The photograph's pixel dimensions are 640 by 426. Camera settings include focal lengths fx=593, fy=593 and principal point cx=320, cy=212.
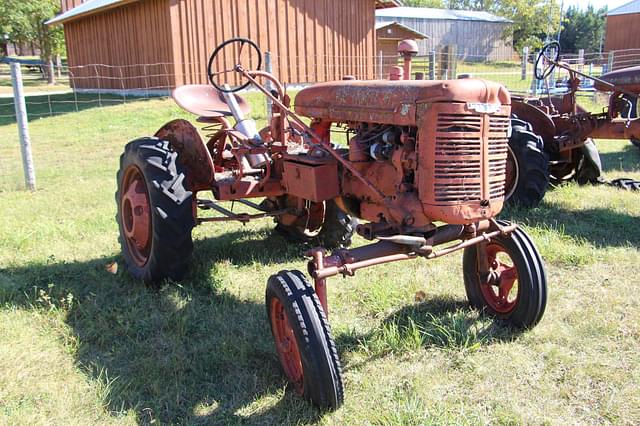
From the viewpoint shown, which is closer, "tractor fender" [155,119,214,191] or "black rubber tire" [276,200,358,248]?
"tractor fender" [155,119,214,191]

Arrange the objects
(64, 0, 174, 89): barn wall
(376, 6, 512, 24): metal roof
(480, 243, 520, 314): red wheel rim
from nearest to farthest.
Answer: (480, 243, 520, 314): red wheel rim, (64, 0, 174, 89): barn wall, (376, 6, 512, 24): metal roof

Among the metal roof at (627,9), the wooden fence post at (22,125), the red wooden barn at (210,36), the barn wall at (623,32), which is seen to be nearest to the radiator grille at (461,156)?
the wooden fence post at (22,125)

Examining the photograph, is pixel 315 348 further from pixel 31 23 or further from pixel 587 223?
pixel 31 23

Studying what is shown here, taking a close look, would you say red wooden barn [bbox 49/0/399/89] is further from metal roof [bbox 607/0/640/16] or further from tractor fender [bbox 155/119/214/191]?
metal roof [bbox 607/0/640/16]

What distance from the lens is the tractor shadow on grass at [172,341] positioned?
111 inches

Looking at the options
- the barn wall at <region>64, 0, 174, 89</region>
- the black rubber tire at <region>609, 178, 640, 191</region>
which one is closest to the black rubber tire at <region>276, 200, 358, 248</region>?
the black rubber tire at <region>609, 178, 640, 191</region>

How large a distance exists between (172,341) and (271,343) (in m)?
0.58

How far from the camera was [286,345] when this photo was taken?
300cm

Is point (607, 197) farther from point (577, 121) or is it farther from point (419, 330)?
point (419, 330)

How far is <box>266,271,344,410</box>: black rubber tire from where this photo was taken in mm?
2611

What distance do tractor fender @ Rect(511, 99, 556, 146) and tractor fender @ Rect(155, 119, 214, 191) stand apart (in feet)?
12.7

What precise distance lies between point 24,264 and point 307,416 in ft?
9.80

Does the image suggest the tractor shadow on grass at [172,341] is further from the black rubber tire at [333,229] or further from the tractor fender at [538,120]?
the tractor fender at [538,120]

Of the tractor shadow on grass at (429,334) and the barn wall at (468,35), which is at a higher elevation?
the barn wall at (468,35)
